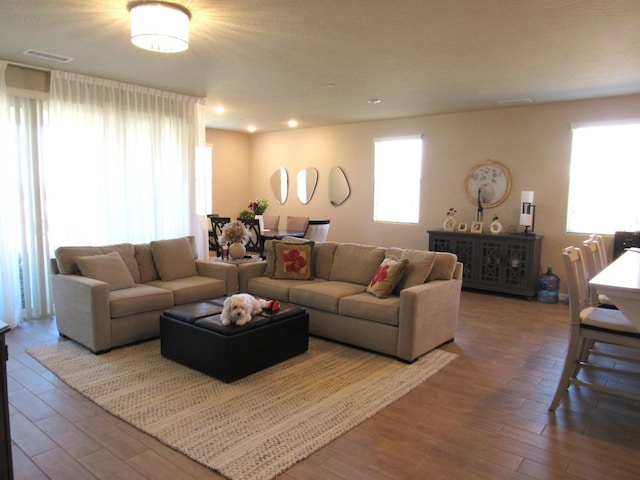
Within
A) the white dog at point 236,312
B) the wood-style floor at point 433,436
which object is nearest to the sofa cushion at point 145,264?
the wood-style floor at point 433,436

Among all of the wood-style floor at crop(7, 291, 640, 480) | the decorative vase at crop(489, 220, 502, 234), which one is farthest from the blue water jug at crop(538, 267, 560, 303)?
→ the wood-style floor at crop(7, 291, 640, 480)

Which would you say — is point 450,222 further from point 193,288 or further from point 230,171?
point 230,171

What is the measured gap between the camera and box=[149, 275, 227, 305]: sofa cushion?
4183 mm

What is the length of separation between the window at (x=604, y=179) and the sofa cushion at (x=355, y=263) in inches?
125

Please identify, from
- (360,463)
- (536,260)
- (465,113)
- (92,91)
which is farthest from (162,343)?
(465,113)

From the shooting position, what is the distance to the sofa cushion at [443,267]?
3.99 metres

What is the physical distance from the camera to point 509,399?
2.94 metres

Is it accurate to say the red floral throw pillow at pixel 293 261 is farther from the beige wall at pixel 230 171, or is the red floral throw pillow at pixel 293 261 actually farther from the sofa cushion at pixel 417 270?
the beige wall at pixel 230 171

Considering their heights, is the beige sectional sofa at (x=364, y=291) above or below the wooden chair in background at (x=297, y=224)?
below

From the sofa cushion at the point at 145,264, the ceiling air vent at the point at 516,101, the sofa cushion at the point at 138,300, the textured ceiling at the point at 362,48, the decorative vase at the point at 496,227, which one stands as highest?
the ceiling air vent at the point at 516,101

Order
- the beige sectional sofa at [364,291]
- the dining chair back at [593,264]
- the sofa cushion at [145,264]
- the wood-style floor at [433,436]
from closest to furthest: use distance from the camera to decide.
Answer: the wood-style floor at [433,436], the dining chair back at [593,264], the beige sectional sofa at [364,291], the sofa cushion at [145,264]

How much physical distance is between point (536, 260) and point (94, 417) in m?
5.51

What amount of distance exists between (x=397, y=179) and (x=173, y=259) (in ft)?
13.7

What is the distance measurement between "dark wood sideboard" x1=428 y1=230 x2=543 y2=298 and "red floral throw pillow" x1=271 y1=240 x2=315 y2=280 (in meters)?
2.67
